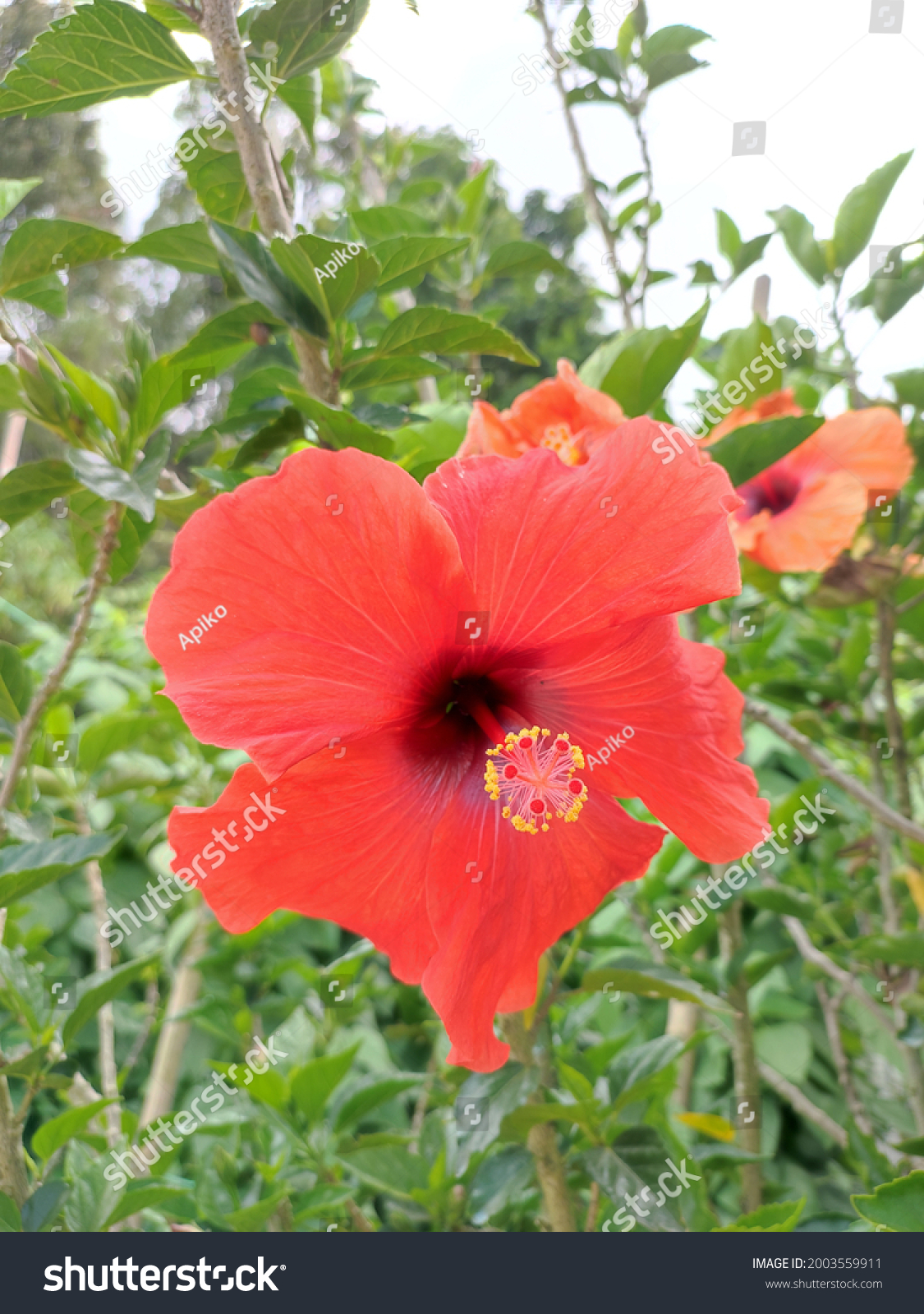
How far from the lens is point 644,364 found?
0.85 metres

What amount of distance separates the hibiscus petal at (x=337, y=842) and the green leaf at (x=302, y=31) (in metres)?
0.52

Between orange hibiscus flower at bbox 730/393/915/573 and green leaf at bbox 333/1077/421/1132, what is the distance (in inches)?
29.0

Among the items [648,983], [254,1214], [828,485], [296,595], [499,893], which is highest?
[828,485]

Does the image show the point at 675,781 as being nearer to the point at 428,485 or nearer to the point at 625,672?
the point at 625,672

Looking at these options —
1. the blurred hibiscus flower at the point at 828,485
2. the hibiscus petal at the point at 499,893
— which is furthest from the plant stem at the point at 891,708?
the hibiscus petal at the point at 499,893

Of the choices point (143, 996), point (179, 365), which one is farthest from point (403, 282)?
point (143, 996)

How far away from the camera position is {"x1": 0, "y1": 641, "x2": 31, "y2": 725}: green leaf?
32.6 inches

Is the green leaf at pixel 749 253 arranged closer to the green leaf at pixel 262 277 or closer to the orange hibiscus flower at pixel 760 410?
the orange hibiscus flower at pixel 760 410

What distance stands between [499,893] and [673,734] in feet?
0.57

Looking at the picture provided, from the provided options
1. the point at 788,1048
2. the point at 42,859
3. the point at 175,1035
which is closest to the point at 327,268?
the point at 42,859

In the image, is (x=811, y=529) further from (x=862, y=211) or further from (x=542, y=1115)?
(x=542, y=1115)

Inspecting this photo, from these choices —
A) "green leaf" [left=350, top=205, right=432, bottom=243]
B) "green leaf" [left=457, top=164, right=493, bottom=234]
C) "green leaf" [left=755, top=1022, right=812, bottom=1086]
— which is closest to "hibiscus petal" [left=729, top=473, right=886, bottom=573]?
"green leaf" [left=350, top=205, right=432, bottom=243]

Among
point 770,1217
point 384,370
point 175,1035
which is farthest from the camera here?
point 175,1035

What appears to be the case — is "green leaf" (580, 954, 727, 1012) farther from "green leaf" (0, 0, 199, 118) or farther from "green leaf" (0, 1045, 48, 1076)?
"green leaf" (0, 0, 199, 118)
